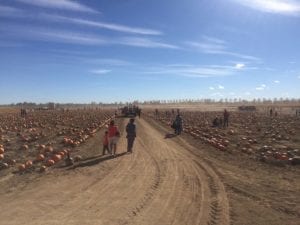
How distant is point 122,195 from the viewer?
1098 cm

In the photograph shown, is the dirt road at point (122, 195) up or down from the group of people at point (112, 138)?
down

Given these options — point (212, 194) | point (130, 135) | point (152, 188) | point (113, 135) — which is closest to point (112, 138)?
point (113, 135)

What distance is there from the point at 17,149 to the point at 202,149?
363 inches

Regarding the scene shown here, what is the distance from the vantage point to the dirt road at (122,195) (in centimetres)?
902

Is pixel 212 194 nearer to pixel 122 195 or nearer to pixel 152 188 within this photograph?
pixel 152 188

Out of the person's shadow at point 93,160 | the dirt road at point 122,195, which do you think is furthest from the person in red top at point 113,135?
the dirt road at point 122,195

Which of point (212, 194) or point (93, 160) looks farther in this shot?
point (93, 160)

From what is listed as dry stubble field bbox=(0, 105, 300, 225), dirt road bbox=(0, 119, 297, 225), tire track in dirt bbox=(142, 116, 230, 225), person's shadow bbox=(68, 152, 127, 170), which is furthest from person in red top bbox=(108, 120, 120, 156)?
tire track in dirt bbox=(142, 116, 230, 225)

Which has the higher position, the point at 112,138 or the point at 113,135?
the point at 113,135

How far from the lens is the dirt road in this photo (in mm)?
9016

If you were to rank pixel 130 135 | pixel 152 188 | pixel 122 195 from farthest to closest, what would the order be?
pixel 130 135
pixel 152 188
pixel 122 195

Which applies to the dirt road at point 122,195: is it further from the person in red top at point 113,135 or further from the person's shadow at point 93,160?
the person in red top at point 113,135

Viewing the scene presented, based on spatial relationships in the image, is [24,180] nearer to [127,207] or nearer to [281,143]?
[127,207]

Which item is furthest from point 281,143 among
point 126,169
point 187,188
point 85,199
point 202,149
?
point 85,199
